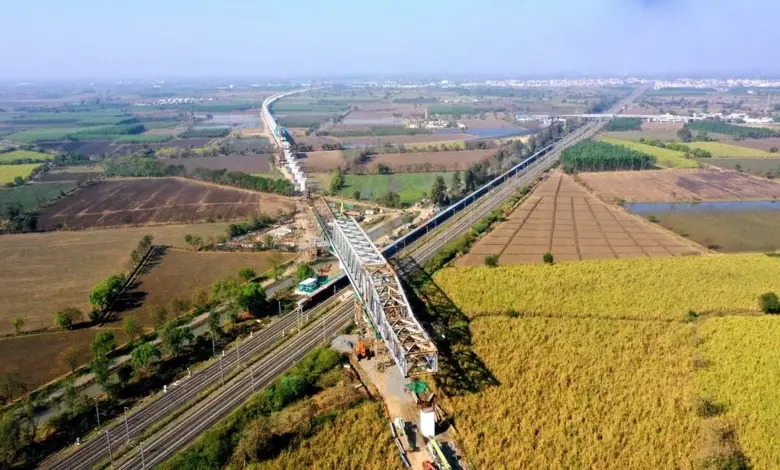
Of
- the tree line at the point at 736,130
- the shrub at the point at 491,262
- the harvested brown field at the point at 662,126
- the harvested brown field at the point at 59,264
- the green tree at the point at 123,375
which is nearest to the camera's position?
the green tree at the point at 123,375

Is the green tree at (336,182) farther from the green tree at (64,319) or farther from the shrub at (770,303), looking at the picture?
the shrub at (770,303)

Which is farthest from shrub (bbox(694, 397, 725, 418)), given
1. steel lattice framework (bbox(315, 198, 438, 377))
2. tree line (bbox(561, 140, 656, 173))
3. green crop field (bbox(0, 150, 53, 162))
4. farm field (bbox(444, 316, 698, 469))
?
green crop field (bbox(0, 150, 53, 162))

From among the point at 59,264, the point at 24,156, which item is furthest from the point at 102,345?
the point at 24,156

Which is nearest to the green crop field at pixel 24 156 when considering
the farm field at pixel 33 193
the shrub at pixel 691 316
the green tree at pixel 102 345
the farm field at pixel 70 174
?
the farm field at pixel 70 174

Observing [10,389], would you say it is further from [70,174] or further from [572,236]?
[70,174]

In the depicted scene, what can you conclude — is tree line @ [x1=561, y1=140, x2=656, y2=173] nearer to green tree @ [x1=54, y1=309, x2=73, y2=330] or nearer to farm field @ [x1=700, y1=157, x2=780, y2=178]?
farm field @ [x1=700, y1=157, x2=780, y2=178]

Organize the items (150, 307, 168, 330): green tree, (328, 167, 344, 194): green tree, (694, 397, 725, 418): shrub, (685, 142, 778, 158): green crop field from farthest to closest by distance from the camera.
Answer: (685, 142, 778, 158): green crop field, (328, 167, 344, 194): green tree, (150, 307, 168, 330): green tree, (694, 397, 725, 418): shrub

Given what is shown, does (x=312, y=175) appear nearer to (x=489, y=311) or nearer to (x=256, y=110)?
(x=489, y=311)
